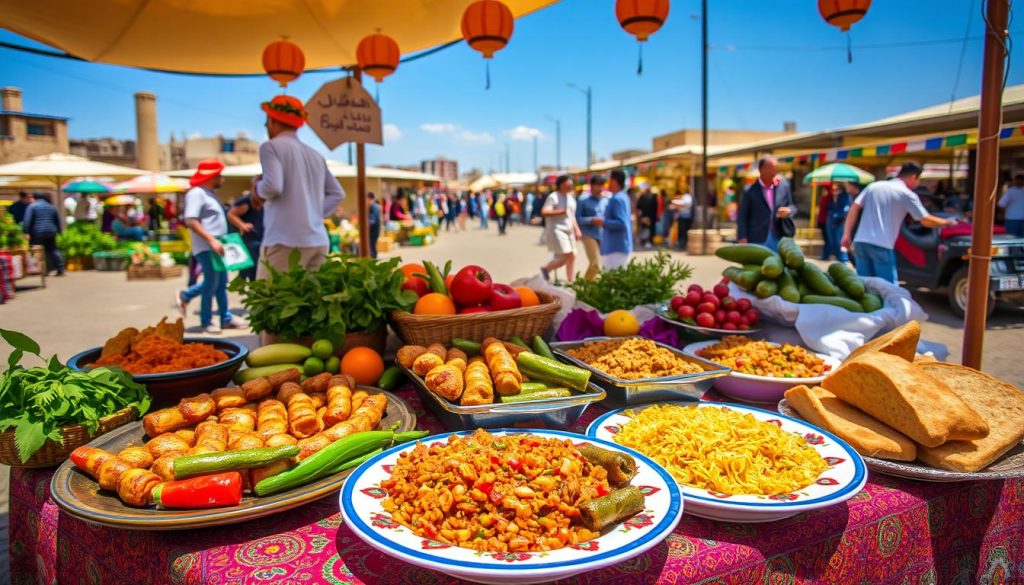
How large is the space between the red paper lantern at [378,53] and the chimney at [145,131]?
4165cm

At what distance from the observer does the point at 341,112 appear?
4977 mm

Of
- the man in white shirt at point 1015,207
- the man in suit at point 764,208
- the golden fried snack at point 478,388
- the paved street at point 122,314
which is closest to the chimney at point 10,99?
the paved street at point 122,314

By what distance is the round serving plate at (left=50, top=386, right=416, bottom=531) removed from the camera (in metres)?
1.27

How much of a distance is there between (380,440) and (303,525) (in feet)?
0.95

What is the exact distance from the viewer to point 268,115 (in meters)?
4.21

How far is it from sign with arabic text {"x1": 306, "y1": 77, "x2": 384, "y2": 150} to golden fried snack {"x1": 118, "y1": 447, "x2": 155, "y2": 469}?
379cm

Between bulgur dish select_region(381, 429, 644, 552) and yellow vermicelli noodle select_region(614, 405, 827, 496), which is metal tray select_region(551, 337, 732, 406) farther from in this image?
bulgur dish select_region(381, 429, 644, 552)

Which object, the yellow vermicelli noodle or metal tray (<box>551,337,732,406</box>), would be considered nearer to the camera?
the yellow vermicelli noodle

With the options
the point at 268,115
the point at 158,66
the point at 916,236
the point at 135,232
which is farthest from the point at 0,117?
the point at 916,236

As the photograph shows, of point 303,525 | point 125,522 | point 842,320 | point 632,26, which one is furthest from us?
point 632,26

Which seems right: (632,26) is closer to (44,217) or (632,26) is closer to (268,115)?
(268,115)

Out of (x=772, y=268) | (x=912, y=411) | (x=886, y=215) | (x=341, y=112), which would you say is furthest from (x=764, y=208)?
(x=912, y=411)

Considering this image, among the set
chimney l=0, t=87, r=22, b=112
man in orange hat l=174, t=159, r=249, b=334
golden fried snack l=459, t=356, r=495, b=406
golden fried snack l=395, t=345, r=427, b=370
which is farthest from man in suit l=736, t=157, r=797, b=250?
chimney l=0, t=87, r=22, b=112

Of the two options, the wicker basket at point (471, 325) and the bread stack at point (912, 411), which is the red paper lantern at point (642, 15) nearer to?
the wicker basket at point (471, 325)
